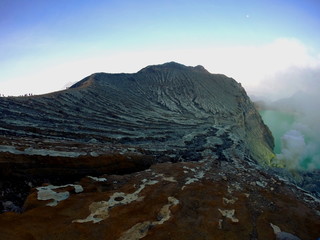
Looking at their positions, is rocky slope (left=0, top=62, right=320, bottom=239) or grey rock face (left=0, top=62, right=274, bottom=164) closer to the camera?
rocky slope (left=0, top=62, right=320, bottom=239)

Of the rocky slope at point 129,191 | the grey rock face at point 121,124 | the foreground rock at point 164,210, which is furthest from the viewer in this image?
the grey rock face at point 121,124

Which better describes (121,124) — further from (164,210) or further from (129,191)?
(164,210)

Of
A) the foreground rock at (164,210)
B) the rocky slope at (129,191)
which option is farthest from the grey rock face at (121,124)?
the foreground rock at (164,210)

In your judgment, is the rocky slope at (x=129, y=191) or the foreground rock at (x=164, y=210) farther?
the rocky slope at (x=129, y=191)

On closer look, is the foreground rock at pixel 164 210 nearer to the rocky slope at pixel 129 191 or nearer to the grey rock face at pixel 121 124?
the rocky slope at pixel 129 191

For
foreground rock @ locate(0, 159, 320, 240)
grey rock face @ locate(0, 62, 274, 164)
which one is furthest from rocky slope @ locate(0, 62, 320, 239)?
grey rock face @ locate(0, 62, 274, 164)

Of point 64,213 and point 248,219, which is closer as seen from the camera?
point 64,213

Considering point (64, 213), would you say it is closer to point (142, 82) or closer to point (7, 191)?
point (7, 191)

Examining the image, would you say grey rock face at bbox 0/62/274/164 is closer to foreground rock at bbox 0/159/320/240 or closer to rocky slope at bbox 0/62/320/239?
rocky slope at bbox 0/62/320/239

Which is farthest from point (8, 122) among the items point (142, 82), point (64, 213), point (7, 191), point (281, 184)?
point (142, 82)
